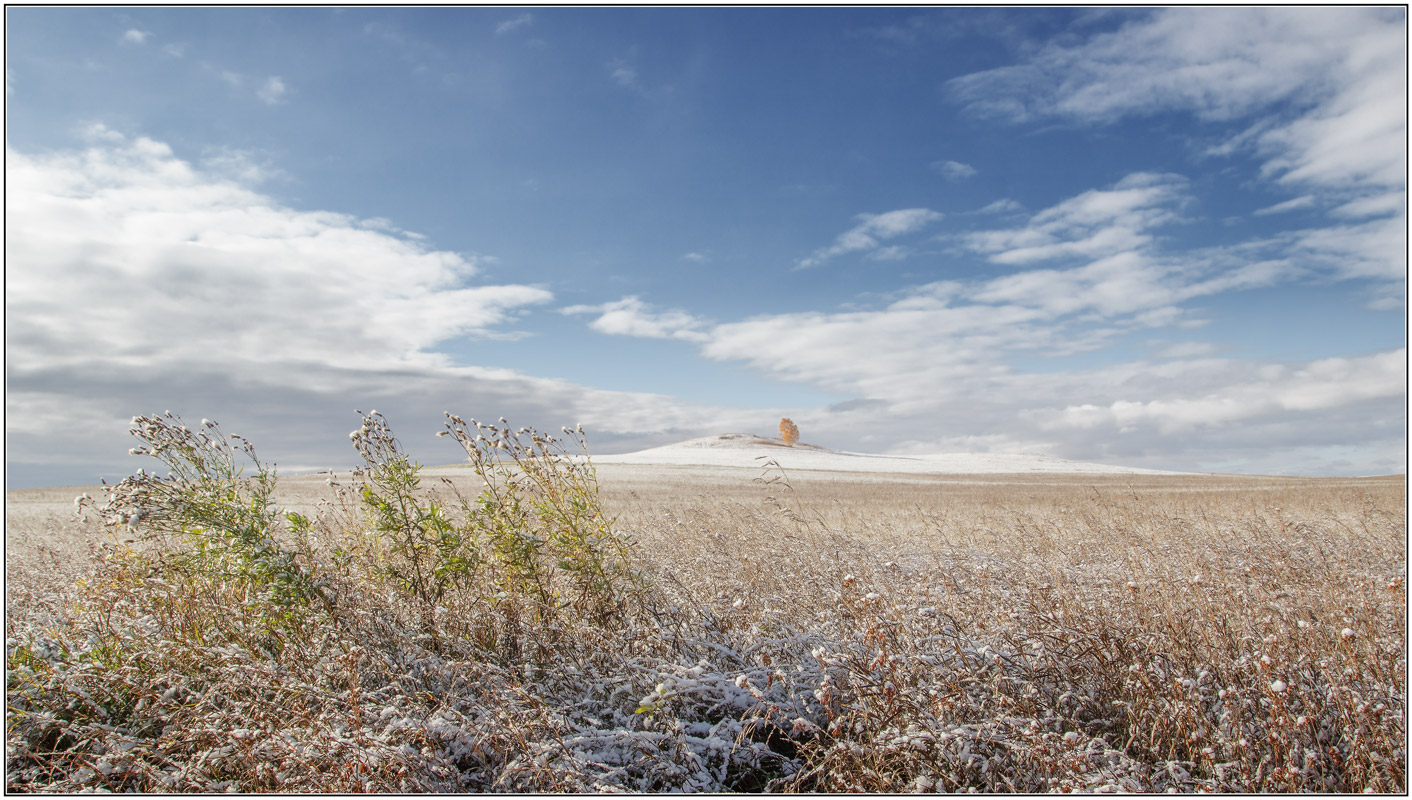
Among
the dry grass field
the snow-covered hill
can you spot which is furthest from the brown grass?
the snow-covered hill

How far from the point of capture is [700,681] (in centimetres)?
470

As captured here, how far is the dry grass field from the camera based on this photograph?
13.0 ft

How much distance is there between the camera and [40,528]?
59.7 ft

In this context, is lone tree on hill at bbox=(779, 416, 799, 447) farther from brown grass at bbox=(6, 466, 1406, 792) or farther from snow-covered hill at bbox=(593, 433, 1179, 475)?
brown grass at bbox=(6, 466, 1406, 792)

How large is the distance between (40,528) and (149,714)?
1974 cm

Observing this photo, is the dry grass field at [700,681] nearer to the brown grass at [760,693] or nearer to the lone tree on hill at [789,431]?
the brown grass at [760,693]

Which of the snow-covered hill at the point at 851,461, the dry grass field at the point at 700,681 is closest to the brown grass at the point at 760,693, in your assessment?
the dry grass field at the point at 700,681

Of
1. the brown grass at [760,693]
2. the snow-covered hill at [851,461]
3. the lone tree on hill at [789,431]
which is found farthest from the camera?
the lone tree on hill at [789,431]

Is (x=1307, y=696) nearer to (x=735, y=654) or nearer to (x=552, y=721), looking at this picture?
(x=735, y=654)

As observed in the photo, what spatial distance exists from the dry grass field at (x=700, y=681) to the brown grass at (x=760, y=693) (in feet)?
0.10

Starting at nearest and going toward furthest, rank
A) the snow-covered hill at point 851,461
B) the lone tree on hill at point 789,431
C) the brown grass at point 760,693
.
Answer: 1. the brown grass at point 760,693
2. the snow-covered hill at point 851,461
3. the lone tree on hill at point 789,431

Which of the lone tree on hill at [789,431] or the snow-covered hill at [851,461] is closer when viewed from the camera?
the snow-covered hill at [851,461]

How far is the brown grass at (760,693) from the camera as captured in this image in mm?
3936

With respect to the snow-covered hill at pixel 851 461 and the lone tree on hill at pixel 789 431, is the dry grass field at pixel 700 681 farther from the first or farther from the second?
the lone tree on hill at pixel 789 431
